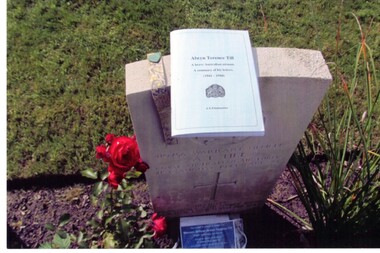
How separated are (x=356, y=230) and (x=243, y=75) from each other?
1.18m

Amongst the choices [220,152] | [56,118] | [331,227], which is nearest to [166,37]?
[56,118]

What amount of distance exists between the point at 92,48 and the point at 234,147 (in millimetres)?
1749

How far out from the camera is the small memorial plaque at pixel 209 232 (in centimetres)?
230

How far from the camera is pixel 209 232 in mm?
2340

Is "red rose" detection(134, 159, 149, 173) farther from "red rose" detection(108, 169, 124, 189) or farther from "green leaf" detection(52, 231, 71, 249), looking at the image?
"green leaf" detection(52, 231, 71, 249)

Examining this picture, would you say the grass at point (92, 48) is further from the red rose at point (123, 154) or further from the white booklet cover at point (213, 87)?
the white booklet cover at point (213, 87)

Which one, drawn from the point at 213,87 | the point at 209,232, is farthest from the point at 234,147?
the point at 209,232

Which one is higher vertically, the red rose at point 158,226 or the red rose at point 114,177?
the red rose at point 114,177

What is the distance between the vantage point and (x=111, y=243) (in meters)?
2.21

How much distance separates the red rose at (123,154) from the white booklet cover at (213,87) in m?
0.30

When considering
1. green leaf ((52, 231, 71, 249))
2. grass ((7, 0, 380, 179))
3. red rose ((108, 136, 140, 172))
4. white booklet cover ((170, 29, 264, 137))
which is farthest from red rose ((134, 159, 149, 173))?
grass ((7, 0, 380, 179))

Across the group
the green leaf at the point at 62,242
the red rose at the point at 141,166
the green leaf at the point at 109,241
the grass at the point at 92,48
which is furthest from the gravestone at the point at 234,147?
the grass at the point at 92,48

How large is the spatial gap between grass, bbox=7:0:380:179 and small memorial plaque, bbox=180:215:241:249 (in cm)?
82

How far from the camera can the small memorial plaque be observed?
2.30m
